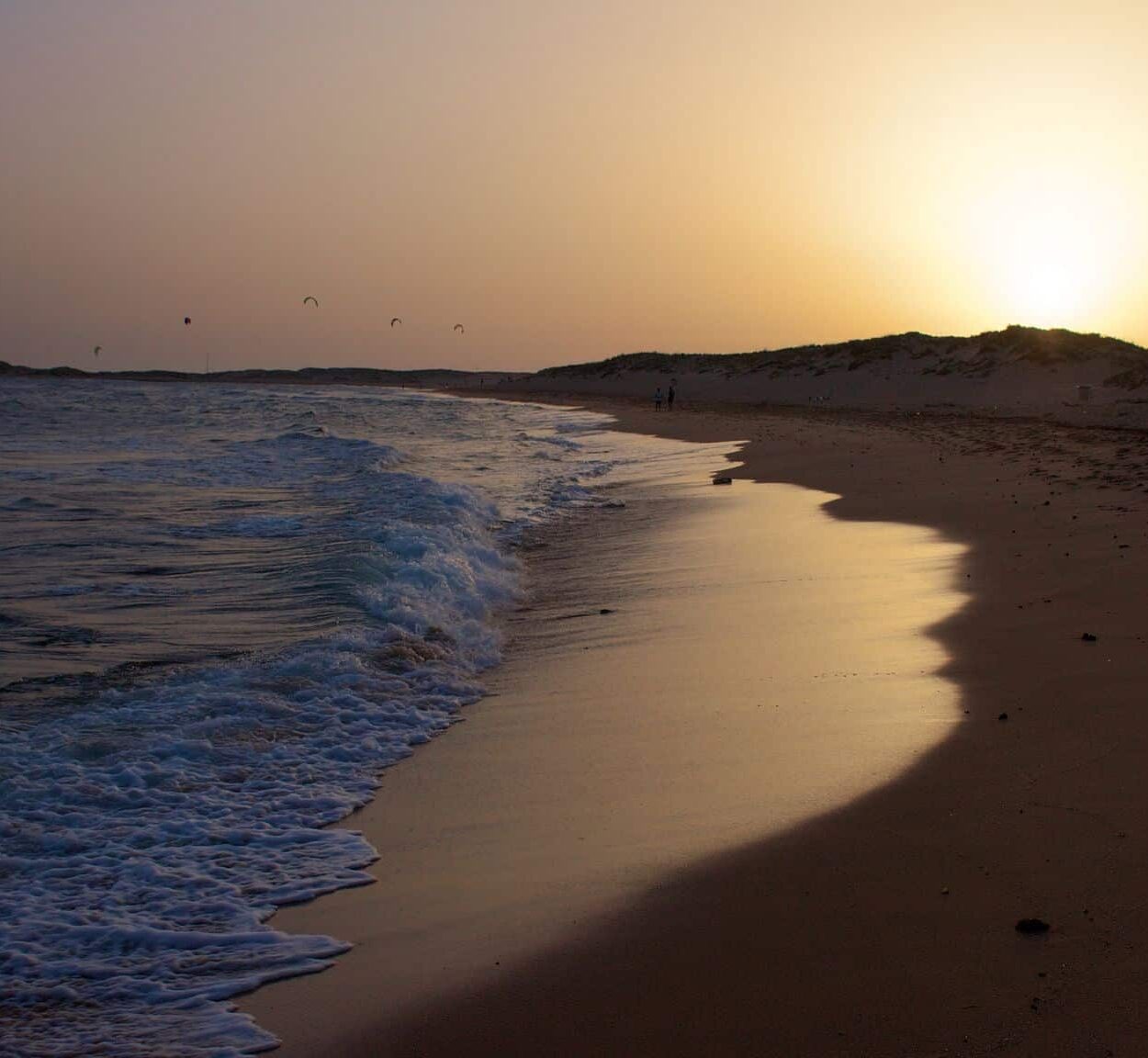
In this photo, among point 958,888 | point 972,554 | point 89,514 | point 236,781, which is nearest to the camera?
point 958,888

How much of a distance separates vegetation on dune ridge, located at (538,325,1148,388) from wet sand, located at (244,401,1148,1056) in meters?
34.5

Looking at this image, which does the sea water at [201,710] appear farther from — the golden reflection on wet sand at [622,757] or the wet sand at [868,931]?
the wet sand at [868,931]

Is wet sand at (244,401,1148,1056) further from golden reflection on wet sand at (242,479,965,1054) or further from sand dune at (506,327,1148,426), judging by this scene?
sand dune at (506,327,1148,426)

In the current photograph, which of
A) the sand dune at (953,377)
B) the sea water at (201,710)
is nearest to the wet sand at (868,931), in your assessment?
the sea water at (201,710)

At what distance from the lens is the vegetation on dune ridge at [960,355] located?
4484 centimetres

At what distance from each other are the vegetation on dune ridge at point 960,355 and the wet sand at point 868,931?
34456 mm

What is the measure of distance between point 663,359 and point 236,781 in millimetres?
81933

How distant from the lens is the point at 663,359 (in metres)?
85.9

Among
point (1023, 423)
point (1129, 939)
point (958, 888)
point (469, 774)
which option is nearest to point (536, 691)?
→ point (469, 774)

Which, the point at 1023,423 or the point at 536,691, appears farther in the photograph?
the point at 1023,423

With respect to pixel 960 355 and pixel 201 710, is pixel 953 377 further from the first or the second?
pixel 201 710

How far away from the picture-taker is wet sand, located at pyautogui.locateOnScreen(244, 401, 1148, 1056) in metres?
3.22

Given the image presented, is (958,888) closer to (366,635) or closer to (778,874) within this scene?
(778,874)

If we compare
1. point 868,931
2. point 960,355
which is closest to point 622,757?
point 868,931
